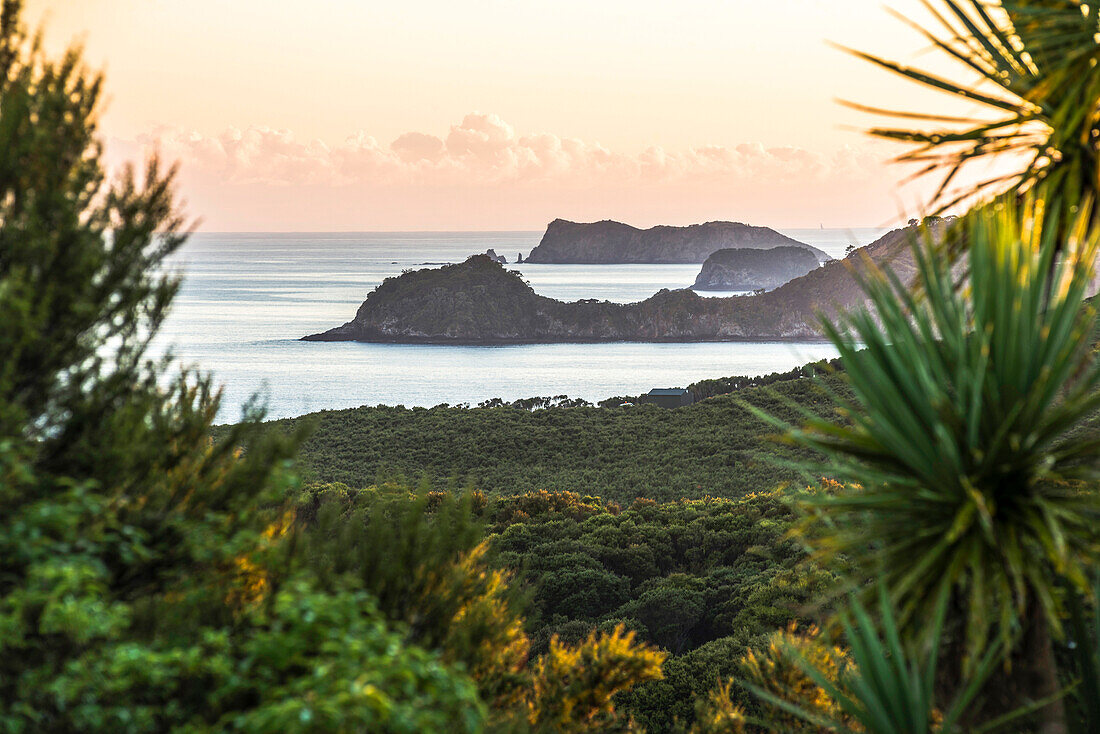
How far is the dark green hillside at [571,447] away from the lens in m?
34.3

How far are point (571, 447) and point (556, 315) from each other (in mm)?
85763

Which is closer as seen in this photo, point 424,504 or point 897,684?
point 897,684

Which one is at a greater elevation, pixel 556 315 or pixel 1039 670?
pixel 556 315

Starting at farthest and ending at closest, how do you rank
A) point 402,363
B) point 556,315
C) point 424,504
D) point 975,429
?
point 556,315 < point 402,363 < point 424,504 < point 975,429

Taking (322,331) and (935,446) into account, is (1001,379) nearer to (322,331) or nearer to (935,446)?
(935,446)

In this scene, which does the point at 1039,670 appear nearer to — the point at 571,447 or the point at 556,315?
the point at 571,447

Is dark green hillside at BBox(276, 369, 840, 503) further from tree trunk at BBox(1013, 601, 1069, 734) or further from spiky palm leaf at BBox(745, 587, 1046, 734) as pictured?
spiky palm leaf at BBox(745, 587, 1046, 734)

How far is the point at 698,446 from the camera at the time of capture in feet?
130

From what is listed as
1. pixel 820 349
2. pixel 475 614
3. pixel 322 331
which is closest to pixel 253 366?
pixel 322 331

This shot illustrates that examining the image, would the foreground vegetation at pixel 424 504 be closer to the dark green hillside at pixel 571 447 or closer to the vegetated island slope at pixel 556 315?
the dark green hillside at pixel 571 447

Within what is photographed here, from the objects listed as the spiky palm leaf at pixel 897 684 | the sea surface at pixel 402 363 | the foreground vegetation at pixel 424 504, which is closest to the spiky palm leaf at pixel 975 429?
the foreground vegetation at pixel 424 504

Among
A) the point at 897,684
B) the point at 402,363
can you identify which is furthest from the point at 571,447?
the point at 402,363

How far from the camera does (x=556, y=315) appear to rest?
128500 millimetres

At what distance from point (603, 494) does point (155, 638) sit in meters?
29.3
